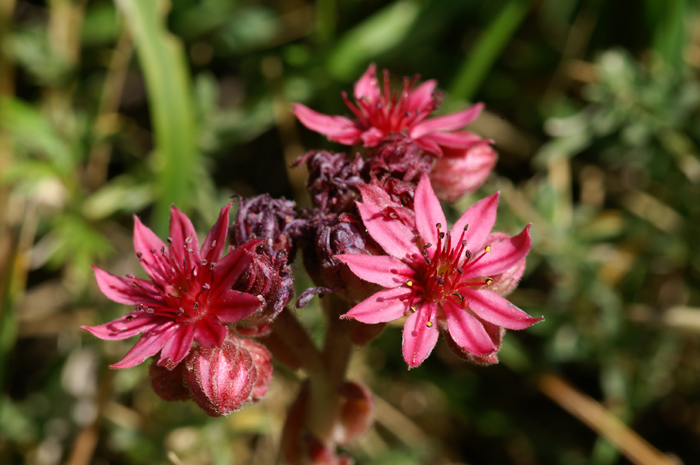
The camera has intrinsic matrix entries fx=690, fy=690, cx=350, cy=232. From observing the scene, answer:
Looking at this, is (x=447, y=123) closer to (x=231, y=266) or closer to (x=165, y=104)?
(x=231, y=266)

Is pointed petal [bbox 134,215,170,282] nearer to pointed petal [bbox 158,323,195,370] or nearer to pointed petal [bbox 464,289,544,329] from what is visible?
pointed petal [bbox 158,323,195,370]

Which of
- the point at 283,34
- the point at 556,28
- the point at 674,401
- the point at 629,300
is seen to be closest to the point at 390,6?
the point at 283,34

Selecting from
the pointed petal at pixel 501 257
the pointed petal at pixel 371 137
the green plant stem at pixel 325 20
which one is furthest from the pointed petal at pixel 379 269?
the green plant stem at pixel 325 20

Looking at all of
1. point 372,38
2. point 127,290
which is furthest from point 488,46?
point 127,290

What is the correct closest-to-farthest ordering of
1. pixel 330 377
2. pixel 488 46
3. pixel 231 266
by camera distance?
pixel 231 266, pixel 330 377, pixel 488 46

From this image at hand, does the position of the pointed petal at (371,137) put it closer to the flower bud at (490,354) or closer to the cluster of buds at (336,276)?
the cluster of buds at (336,276)

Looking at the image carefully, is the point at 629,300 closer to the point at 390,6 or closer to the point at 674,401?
the point at 674,401

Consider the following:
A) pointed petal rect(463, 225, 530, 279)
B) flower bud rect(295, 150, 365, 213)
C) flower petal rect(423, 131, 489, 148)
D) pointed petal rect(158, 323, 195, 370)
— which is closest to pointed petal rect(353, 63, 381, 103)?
flower petal rect(423, 131, 489, 148)
